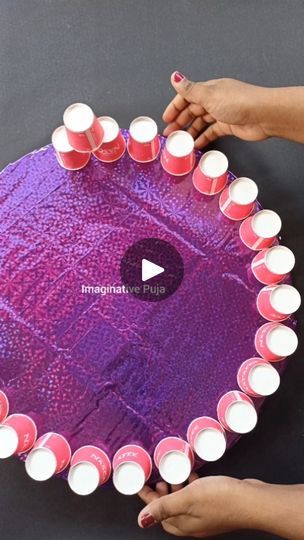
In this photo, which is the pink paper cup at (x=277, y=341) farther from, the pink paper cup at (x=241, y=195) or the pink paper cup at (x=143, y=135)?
the pink paper cup at (x=143, y=135)

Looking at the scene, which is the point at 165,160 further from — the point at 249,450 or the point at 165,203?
the point at 249,450

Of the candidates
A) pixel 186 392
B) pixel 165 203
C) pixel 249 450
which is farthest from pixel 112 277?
pixel 249 450

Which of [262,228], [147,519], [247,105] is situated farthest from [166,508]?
[247,105]

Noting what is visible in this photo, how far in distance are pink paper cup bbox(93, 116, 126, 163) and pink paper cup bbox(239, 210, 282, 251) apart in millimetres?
387

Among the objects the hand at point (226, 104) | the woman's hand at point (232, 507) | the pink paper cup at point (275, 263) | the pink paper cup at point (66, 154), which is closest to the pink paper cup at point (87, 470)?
the woman's hand at point (232, 507)

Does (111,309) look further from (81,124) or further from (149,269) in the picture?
(81,124)

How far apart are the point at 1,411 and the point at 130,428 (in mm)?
315

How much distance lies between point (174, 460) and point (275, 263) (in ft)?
1.75

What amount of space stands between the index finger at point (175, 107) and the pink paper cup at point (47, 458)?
3.06 ft

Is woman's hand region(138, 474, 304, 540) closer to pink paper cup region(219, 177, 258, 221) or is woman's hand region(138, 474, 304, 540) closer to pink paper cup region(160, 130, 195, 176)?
pink paper cup region(219, 177, 258, 221)

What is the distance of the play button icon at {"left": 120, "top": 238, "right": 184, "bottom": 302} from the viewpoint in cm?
133

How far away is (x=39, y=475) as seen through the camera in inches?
44.6

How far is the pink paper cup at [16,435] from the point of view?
3.73ft

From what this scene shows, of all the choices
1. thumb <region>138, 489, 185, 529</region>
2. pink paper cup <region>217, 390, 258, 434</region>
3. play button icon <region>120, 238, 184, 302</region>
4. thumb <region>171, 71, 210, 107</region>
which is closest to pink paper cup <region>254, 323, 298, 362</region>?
pink paper cup <region>217, 390, 258, 434</region>
